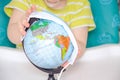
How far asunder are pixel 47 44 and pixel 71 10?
0.34 meters

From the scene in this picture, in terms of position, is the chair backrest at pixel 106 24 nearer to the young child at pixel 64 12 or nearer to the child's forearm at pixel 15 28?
the young child at pixel 64 12

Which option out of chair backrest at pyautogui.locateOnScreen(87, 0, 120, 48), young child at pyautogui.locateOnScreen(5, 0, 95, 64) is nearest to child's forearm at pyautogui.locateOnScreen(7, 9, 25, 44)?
young child at pyautogui.locateOnScreen(5, 0, 95, 64)

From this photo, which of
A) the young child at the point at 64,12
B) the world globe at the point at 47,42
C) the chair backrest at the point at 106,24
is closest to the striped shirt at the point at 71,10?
the young child at the point at 64,12

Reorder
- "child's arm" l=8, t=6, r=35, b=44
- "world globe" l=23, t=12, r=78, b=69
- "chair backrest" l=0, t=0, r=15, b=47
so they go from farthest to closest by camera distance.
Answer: "chair backrest" l=0, t=0, r=15, b=47, "child's arm" l=8, t=6, r=35, b=44, "world globe" l=23, t=12, r=78, b=69

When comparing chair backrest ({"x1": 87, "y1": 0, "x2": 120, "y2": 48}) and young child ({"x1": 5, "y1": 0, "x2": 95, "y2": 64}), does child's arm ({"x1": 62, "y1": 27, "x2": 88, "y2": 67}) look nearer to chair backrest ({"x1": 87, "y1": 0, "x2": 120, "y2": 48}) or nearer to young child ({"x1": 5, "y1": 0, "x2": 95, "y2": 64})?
young child ({"x1": 5, "y1": 0, "x2": 95, "y2": 64})

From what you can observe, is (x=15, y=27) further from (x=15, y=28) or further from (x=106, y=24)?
(x=106, y=24)

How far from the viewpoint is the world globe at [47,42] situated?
64cm

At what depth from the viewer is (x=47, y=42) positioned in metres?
0.64

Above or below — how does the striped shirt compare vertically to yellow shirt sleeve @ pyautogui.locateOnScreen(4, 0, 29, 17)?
below

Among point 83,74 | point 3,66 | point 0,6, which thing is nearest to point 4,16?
point 0,6

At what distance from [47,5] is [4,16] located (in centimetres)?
20

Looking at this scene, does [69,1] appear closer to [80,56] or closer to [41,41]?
[80,56]

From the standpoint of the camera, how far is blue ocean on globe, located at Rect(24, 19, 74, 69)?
64 cm

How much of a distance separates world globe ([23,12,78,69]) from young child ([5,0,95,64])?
7.0 inches
